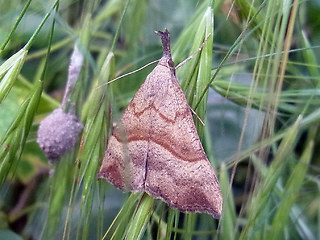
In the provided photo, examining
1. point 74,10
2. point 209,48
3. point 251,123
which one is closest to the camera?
point 209,48

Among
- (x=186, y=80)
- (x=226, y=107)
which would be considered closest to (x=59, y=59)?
(x=226, y=107)

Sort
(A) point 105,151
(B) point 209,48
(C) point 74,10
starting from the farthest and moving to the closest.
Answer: (C) point 74,10, (A) point 105,151, (B) point 209,48

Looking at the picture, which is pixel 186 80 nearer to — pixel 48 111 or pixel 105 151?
pixel 105 151
